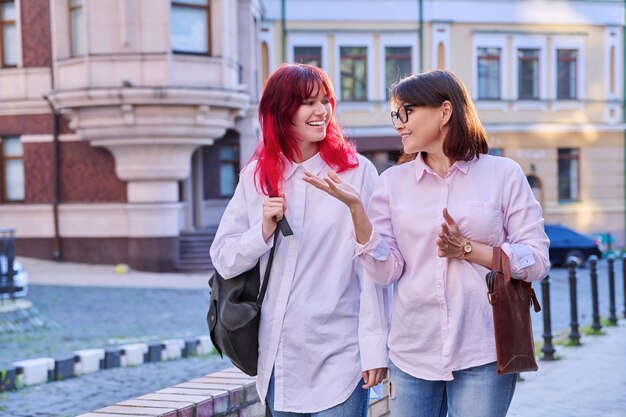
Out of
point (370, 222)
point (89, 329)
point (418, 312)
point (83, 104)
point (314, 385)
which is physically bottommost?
point (89, 329)

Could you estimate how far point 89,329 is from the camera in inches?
565

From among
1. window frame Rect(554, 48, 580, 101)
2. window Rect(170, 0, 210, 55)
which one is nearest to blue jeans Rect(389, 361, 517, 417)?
window Rect(170, 0, 210, 55)

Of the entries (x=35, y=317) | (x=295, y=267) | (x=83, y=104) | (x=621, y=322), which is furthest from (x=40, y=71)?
(x=295, y=267)

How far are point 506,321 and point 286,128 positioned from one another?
3.62 feet

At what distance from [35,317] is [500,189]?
12.6 meters

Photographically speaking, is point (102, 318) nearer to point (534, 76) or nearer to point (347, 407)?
point (347, 407)

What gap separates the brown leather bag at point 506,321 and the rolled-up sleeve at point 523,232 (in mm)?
41

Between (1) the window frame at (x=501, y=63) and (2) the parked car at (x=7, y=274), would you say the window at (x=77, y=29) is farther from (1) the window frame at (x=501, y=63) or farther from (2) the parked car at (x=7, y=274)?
(1) the window frame at (x=501, y=63)

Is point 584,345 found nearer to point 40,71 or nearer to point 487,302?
point 487,302

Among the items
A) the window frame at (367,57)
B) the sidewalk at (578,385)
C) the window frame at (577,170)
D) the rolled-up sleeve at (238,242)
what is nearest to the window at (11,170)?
the window frame at (367,57)

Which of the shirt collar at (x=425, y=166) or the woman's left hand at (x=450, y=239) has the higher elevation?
the shirt collar at (x=425, y=166)

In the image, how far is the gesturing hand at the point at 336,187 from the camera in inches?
137

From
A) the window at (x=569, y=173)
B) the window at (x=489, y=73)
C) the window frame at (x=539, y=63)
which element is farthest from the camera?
the window at (x=569, y=173)

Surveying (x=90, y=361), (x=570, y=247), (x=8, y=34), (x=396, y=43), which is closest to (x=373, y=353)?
(x=90, y=361)
